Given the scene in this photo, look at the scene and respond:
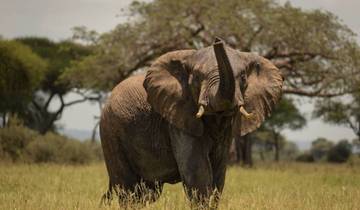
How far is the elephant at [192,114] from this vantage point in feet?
18.6

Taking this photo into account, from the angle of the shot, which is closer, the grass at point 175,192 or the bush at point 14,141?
the grass at point 175,192

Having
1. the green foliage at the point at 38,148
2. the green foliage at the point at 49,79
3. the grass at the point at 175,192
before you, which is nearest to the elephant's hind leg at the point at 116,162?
the grass at the point at 175,192

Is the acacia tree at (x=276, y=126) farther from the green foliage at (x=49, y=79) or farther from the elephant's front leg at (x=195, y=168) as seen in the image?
the elephant's front leg at (x=195, y=168)

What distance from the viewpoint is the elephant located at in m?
5.68

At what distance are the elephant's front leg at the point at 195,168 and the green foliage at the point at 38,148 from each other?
48.9ft

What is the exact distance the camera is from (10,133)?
22.0m

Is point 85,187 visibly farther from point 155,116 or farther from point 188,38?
point 188,38

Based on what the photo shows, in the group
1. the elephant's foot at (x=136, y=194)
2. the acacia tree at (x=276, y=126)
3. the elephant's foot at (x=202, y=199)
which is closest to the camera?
the elephant's foot at (x=202, y=199)

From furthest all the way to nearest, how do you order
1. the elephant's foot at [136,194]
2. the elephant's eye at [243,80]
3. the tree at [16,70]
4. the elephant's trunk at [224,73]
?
the tree at [16,70] < the elephant's foot at [136,194] < the elephant's eye at [243,80] < the elephant's trunk at [224,73]

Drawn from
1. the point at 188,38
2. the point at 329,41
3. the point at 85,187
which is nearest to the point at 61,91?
the point at 188,38

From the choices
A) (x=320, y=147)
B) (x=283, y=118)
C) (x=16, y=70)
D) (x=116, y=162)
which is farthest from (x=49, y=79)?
(x=320, y=147)

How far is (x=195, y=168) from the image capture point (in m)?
6.15

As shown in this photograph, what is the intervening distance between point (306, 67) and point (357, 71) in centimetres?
214

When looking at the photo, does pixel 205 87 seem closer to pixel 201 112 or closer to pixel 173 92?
pixel 201 112
